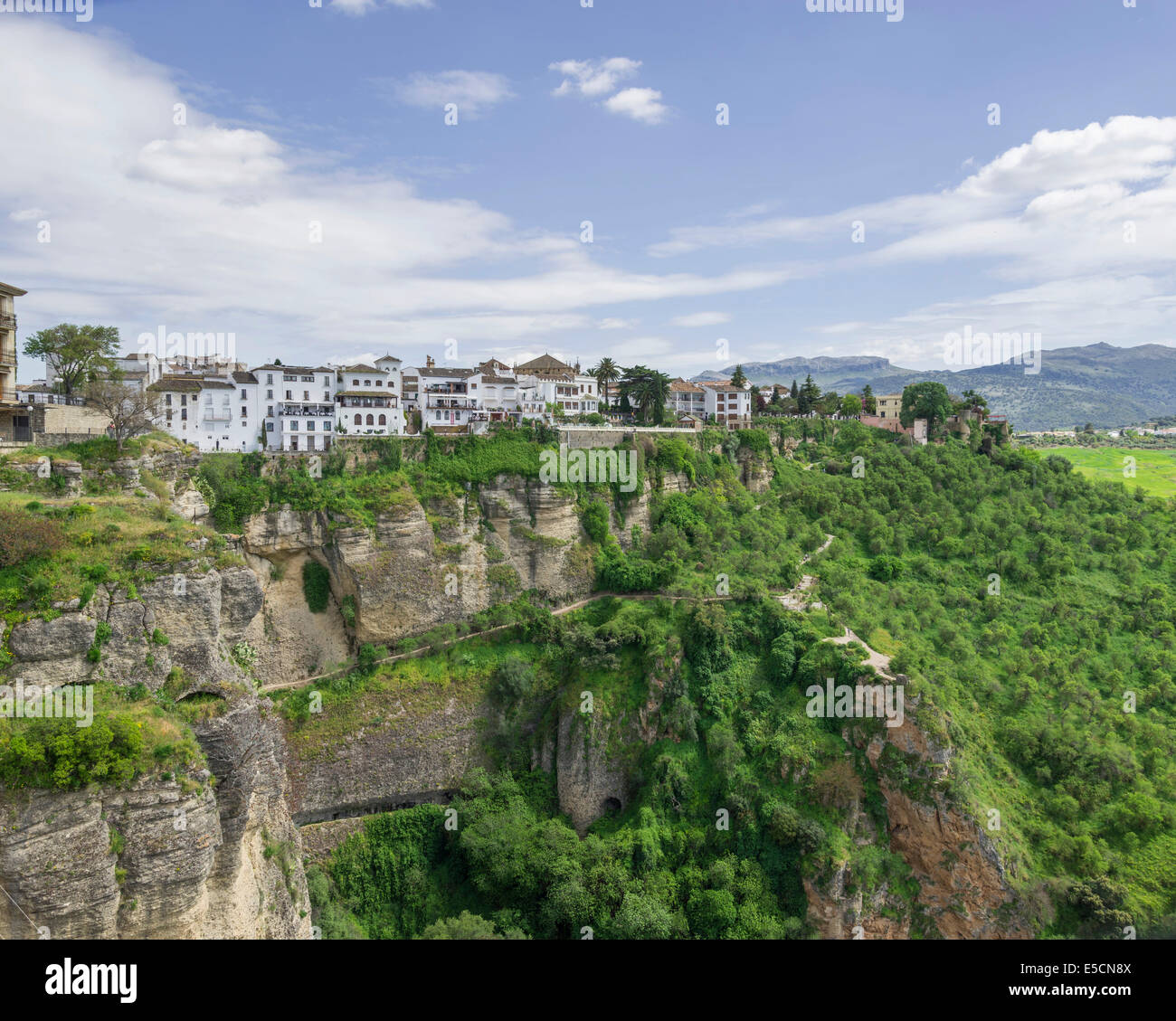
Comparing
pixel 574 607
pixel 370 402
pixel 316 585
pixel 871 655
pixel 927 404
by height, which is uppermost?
pixel 927 404

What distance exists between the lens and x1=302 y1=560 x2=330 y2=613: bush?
3900cm

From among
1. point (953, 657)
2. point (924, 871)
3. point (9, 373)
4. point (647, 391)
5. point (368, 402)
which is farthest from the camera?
point (647, 391)

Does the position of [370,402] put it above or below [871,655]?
above

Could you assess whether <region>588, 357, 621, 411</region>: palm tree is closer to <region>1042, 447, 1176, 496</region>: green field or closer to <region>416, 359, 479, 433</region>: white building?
<region>416, 359, 479, 433</region>: white building

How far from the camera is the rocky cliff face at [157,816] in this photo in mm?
19047

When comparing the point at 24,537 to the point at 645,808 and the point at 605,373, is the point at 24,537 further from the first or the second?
the point at 605,373

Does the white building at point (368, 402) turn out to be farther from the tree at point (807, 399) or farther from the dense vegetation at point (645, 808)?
the tree at point (807, 399)

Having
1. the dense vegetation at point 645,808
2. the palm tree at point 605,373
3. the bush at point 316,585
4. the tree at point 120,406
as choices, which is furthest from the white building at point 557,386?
the tree at point 120,406

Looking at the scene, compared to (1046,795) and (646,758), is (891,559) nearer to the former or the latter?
(1046,795)

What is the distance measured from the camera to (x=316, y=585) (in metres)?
39.2

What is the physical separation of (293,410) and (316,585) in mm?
12798

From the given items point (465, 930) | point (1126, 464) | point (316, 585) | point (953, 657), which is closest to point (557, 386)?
point (316, 585)
